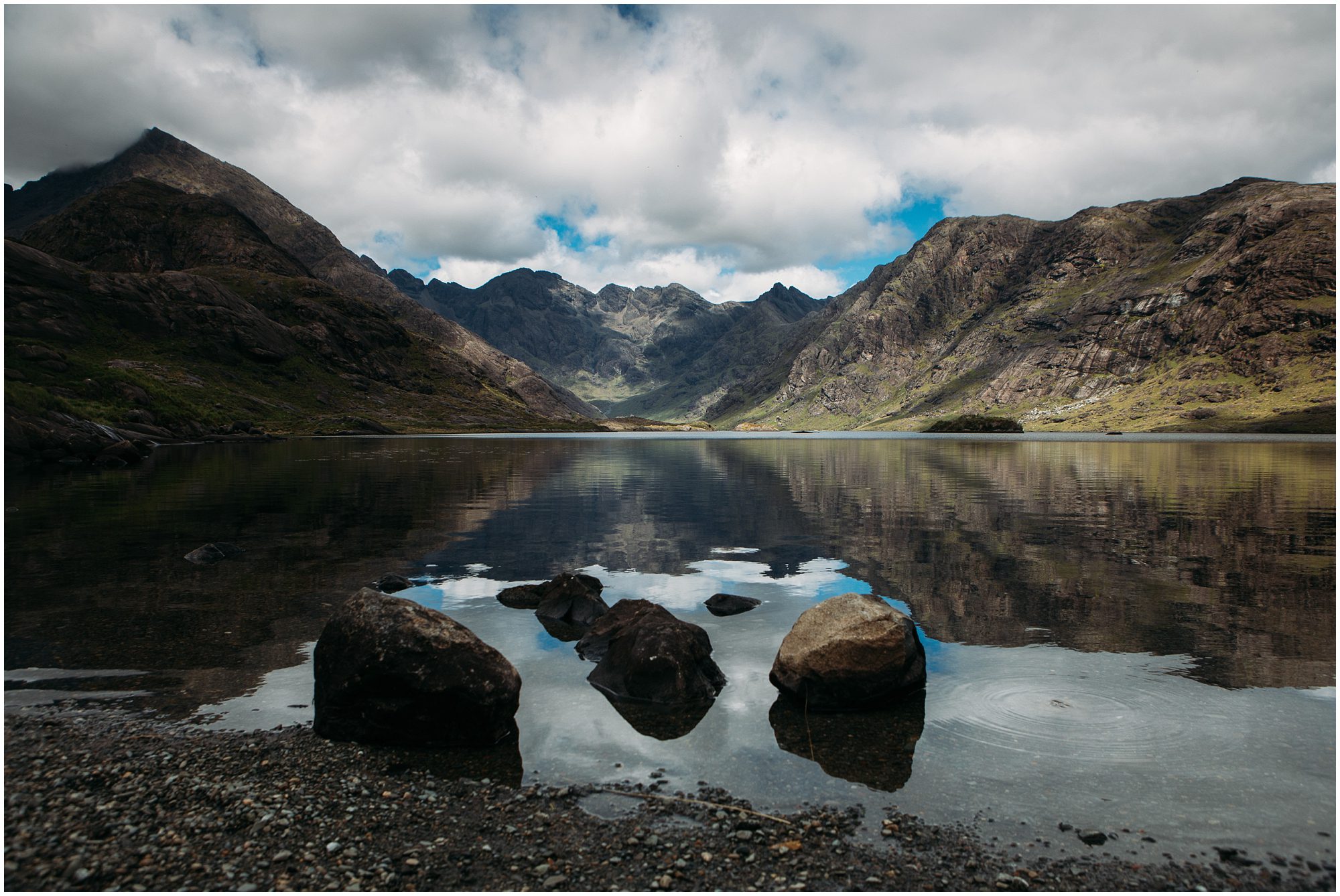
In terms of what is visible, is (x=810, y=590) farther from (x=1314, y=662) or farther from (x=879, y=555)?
(x=1314, y=662)

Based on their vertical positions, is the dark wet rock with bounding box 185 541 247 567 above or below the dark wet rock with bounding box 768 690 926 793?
above

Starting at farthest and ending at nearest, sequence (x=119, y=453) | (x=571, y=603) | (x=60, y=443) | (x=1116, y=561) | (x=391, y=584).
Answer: (x=119, y=453), (x=60, y=443), (x=1116, y=561), (x=391, y=584), (x=571, y=603)

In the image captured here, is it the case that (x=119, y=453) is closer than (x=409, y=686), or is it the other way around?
(x=409, y=686)

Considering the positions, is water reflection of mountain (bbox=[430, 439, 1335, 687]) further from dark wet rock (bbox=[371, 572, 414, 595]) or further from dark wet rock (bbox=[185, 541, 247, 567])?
dark wet rock (bbox=[185, 541, 247, 567])

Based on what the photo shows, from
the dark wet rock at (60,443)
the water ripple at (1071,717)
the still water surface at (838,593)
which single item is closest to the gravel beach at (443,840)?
the still water surface at (838,593)

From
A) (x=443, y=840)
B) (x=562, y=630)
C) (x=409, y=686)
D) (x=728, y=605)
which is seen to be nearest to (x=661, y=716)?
(x=409, y=686)

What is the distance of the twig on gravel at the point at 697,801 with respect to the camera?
33.7ft

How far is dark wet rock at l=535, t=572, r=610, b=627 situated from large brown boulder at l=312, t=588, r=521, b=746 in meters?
7.31

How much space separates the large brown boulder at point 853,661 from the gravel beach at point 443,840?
4387mm

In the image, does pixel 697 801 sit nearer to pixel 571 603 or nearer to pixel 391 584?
pixel 571 603

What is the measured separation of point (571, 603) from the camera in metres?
22.1

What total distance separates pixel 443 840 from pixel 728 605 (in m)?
14.5

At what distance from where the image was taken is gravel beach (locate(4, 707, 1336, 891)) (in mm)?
8695

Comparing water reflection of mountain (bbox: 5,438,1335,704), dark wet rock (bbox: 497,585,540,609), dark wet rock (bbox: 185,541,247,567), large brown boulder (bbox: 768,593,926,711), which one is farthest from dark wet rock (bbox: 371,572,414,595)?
large brown boulder (bbox: 768,593,926,711)
